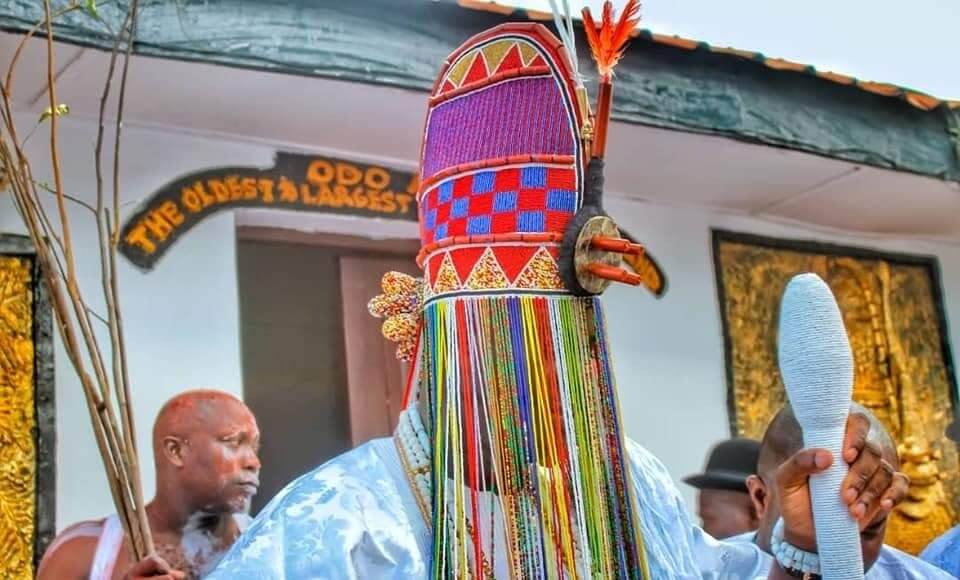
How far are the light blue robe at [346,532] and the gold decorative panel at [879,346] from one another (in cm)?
334

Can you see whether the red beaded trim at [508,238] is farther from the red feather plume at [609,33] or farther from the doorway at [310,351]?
the doorway at [310,351]

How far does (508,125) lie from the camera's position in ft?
6.84

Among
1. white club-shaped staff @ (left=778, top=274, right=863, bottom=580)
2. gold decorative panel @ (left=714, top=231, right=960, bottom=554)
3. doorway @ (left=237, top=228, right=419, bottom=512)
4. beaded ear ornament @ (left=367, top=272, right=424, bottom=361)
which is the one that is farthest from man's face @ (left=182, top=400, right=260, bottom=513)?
A: gold decorative panel @ (left=714, top=231, right=960, bottom=554)

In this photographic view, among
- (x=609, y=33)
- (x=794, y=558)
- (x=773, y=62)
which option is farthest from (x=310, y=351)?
(x=794, y=558)

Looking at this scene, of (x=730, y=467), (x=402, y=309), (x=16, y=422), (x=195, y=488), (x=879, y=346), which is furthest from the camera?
(x=879, y=346)

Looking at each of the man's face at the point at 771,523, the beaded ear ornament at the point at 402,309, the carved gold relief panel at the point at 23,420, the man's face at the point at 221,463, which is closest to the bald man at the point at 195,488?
the man's face at the point at 221,463

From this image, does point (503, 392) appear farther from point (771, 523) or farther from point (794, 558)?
point (771, 523)

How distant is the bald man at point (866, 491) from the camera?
6.31 feet

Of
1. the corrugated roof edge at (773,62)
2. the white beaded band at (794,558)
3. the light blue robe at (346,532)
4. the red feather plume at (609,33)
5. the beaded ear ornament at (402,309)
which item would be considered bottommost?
the white beaded band at (794,558)

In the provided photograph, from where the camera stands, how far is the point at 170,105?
4.00 metres

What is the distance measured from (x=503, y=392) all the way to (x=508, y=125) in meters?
0.43

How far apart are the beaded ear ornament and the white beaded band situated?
0.66m

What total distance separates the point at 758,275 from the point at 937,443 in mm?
1205

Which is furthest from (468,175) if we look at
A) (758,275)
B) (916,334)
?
(916,334)
